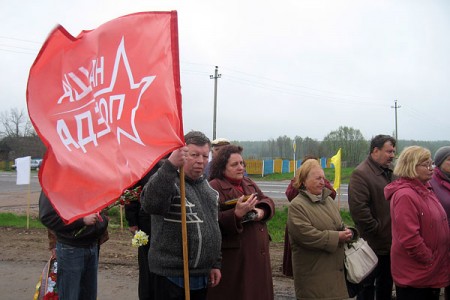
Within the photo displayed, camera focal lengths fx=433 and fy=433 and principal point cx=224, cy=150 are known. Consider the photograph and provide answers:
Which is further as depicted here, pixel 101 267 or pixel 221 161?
pixel 101 267

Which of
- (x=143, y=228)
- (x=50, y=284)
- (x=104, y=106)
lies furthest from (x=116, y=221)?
(x=104, y=106)

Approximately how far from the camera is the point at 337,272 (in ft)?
12.6

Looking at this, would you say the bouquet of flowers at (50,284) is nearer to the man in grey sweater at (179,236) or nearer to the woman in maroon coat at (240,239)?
the man in grey sweater at (179,236)

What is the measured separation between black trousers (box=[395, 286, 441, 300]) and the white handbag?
37 cm

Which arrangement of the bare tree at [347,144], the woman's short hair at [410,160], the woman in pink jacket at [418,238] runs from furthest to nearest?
1. the bare tree at [347,144]
2. the woman's short hair at [410,160]
3. the woman in pink jacket at [418,238]

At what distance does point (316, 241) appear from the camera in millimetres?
3691

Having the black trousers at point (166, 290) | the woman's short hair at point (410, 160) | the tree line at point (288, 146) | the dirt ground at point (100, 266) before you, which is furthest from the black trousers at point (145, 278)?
the tree line at point (288, 146)

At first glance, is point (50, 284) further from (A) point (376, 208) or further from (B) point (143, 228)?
(A) point (376, 208)

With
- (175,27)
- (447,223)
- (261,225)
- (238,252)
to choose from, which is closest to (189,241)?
(238,252)

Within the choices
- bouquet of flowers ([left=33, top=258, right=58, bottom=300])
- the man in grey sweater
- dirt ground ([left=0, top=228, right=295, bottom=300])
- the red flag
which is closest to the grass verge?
dirt ground ([left=0, top=228, right=295, bottom=300])

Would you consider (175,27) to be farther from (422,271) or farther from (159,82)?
(422,271)

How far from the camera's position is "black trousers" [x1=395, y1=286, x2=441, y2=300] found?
141 inches

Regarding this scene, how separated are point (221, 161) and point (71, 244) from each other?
4.79 ft

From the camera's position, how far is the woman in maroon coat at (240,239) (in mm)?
3549
